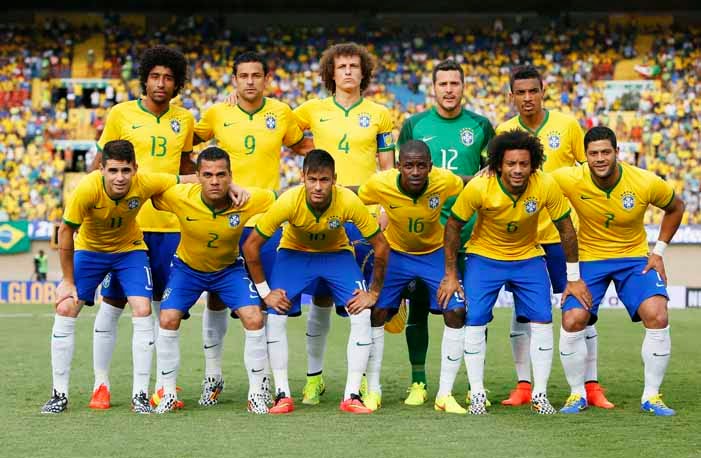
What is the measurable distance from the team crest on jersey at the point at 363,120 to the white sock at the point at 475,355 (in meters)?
1.95

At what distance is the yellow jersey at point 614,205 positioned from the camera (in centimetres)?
827

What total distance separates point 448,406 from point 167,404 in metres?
2.08

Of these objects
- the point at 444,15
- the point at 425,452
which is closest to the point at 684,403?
the point at 425,452

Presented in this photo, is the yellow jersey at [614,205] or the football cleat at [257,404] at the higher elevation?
the yellow jersey at [614,205]

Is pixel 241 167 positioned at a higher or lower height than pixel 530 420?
higher

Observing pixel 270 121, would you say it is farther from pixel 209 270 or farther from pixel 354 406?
pixel 354 406

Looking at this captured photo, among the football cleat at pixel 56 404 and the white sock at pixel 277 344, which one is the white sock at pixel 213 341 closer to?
the white sock at pixel 277 344

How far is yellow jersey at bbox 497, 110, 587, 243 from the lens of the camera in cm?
893

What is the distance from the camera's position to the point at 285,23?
33781 mm

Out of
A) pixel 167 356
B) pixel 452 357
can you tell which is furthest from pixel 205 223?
pixel 452 357

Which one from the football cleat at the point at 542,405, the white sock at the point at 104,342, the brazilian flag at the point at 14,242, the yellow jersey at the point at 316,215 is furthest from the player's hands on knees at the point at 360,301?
the brazilian flag at the point at 14,242

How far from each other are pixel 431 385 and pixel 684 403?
231 cm

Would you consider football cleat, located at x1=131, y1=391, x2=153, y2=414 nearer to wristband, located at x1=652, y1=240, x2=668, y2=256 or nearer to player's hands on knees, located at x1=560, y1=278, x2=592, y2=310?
player's hands on knees, located at x1=560, y1=278, x2=592, y2=310

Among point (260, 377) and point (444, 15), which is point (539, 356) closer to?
point (260, 377)
